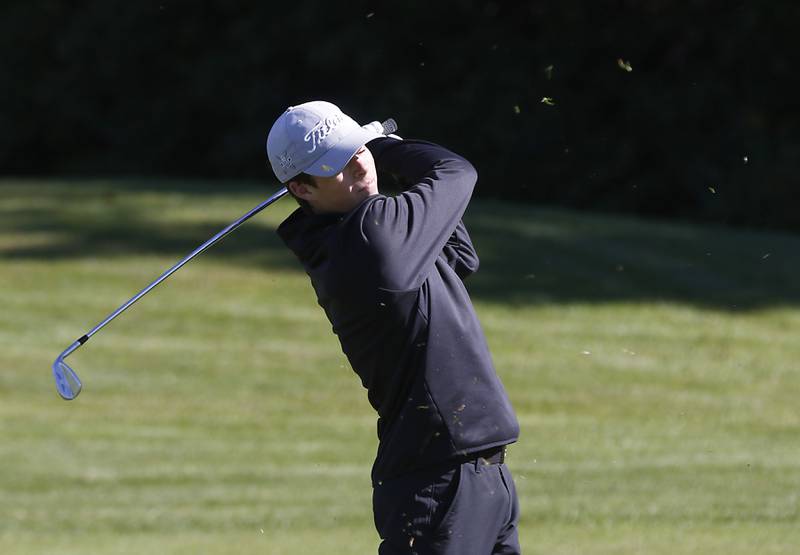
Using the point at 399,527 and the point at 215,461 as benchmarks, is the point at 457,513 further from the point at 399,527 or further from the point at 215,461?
the point at 215,461

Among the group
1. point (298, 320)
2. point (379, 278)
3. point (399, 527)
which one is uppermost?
point (379, 278)

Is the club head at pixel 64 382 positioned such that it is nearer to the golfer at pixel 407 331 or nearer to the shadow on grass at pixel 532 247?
the golfer at pixel 407 331

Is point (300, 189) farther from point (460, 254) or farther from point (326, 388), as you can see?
point (326, 388)

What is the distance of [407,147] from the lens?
3852mm

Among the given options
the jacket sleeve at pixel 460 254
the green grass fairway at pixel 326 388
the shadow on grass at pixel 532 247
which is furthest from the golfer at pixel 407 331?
the shadow on grass at pixel 532 247

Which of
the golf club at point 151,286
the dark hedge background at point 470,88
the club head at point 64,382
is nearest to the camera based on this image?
the golf club at point 151,286

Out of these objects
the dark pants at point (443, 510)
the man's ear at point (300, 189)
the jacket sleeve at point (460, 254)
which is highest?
the man's ear at point (300, 189)

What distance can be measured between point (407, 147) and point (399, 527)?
1.02 m

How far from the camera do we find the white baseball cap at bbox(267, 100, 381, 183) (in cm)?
351

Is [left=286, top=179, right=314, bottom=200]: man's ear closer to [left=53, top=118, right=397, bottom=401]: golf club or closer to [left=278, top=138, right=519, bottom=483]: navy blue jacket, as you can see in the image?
[left=278, top=138, right=519, bottom=483]: navy blue jacket

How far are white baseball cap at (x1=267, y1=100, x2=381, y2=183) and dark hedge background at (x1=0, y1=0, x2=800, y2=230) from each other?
45.6ft

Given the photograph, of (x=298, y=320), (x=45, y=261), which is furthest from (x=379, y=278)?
(x=45, y=261)

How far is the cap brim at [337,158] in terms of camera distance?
351cm

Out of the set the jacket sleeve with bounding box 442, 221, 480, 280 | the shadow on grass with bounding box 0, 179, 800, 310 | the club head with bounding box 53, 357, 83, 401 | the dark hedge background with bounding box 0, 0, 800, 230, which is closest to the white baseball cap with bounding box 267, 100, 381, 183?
the jacket sleeve with bounding box 442, 221, 480, 280
